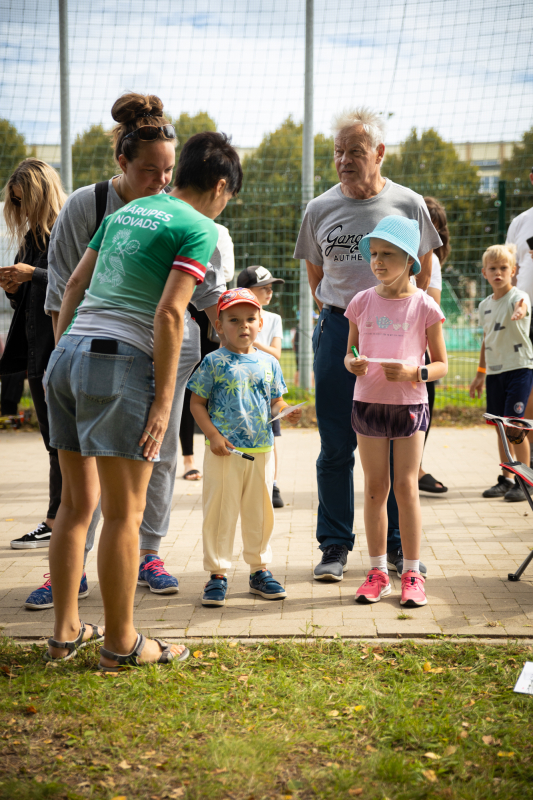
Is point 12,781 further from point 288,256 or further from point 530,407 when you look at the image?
point 288,256

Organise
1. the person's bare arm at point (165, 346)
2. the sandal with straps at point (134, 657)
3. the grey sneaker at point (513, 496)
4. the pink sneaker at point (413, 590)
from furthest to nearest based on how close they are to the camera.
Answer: the grey sneaker at point (513, 496) → the pink sneaker at point (413, 590) → the sandal with straps at point (134, 657) → the person's bare arm at point (165, 346)

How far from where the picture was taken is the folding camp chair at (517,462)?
3807 mm

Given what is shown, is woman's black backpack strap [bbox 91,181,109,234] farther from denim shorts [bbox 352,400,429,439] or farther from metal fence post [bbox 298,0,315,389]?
metal fence post [bbox 298,0,315,389]

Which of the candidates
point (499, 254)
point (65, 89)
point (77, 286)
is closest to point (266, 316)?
point (499, 254)

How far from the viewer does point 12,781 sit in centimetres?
209

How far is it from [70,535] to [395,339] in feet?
5.84

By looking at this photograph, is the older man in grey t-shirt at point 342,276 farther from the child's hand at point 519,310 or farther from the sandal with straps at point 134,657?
the child's hand at point 519,310

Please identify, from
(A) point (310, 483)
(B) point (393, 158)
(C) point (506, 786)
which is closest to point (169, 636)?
(C) point (506, 786)

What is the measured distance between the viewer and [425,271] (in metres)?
4.08

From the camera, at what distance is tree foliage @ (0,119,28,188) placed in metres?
11.7

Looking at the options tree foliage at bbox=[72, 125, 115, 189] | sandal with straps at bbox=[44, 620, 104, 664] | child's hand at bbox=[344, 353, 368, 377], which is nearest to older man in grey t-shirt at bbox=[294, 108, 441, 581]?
child's hand at bbox=[344, 353, 368, 377]

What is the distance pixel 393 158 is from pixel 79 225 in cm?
1045

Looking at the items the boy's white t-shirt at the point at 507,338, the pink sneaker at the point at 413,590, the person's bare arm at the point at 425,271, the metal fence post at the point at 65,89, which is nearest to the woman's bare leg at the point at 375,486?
the pink sneaker at the point at 413,590

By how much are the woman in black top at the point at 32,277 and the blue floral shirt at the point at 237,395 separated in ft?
3.33
